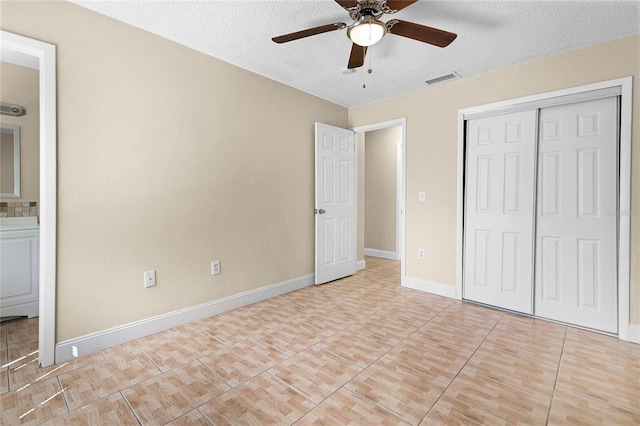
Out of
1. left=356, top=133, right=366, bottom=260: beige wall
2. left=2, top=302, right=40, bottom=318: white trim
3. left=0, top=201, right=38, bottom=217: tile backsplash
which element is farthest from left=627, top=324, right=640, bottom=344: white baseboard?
left=0, top=201, right=38, bottom=217: tile backsplash

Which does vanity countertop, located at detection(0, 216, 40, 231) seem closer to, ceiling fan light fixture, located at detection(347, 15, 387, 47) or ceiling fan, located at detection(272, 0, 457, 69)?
ceiling fan, located at detection(272, 0, 457, 69)

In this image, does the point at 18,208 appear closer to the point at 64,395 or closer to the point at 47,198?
the point at 47,198

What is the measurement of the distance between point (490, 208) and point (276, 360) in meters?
2.63

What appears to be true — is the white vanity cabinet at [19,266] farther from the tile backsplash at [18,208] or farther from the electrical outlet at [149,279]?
the electrical outlet at [149,279]

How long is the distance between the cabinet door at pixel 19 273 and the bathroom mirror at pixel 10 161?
1.49ft

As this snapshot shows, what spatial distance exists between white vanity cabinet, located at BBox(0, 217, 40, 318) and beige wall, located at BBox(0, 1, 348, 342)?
1.20 metres

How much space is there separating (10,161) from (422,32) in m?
3.85

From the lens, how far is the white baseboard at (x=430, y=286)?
3.36 meters

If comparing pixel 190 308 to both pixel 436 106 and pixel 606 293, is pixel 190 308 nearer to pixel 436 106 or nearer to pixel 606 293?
pixel 436 106

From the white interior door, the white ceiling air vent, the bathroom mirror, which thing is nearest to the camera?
the bathroom mirror

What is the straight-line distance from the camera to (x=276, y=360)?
2057mm

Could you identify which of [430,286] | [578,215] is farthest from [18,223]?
[578,215]

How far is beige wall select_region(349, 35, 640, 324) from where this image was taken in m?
2.37

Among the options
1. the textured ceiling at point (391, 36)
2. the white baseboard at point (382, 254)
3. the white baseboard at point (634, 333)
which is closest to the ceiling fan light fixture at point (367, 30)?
the textured ceiling at point (391, 36)
